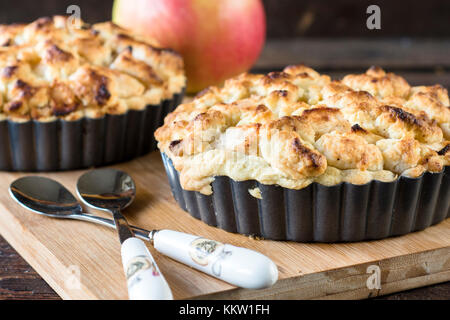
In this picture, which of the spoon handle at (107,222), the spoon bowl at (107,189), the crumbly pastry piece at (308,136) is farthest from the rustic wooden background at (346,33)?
the spoon handle at (107,222)

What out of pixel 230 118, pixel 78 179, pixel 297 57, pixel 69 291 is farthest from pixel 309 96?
pixel 297 57

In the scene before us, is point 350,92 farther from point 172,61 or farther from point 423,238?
point 172,61

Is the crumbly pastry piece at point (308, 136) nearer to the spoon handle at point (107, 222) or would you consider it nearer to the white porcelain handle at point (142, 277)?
the spoon handle at point (107, 222)

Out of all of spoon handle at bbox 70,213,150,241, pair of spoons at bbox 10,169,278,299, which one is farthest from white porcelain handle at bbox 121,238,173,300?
spoon handle at bbox 70,213,150,241

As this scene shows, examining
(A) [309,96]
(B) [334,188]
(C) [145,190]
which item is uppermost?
(A) [309,96]

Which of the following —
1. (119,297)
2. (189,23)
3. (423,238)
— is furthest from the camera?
(189,23)

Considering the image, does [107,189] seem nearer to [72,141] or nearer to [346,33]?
[72,141]

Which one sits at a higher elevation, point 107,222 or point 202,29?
point 202,29

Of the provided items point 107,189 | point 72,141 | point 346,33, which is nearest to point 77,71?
point 72,141
